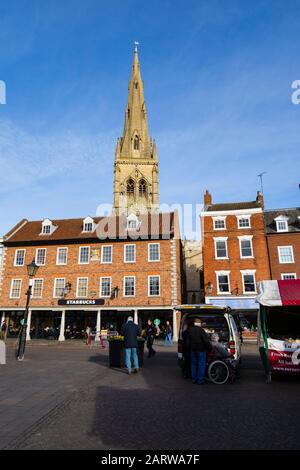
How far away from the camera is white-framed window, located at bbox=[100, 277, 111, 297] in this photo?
30484 millimetres

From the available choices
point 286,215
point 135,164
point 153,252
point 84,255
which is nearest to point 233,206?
point 286,215

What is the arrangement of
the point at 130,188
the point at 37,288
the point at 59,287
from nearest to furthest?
the point at 59,287 < the point at 37,288 < the point at 130,188

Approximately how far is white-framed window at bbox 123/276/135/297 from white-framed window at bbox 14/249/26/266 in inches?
426

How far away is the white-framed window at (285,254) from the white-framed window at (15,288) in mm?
24719

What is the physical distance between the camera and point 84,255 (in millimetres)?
31875

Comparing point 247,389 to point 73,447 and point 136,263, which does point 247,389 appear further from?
point 136,263

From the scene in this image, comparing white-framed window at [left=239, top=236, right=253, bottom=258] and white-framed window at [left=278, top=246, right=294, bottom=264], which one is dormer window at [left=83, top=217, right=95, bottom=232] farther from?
white-framed window at [left=278, top=246, right=294, bottom=264]

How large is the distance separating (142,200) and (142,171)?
20.4 feet

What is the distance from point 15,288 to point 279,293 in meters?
28.4

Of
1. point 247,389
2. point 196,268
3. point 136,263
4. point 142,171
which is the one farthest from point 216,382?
point 142,171

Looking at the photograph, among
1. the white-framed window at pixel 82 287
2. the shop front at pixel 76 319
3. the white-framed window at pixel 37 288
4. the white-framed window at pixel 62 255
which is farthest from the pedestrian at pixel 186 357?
the white-framed window at pixel 37 288

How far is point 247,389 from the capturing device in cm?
855

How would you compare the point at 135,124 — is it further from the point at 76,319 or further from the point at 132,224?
the point at 76,319

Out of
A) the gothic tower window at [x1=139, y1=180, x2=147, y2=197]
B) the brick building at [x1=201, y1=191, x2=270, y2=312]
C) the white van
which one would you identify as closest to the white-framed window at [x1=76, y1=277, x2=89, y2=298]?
the brick building at [x1=201, y1=191, x2=270, y2=312]
